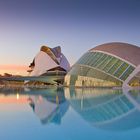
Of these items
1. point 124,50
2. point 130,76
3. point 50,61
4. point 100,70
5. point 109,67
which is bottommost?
point 130,76

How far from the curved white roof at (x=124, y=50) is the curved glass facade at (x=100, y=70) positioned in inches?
32.0

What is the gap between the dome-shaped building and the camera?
3512 centimetres

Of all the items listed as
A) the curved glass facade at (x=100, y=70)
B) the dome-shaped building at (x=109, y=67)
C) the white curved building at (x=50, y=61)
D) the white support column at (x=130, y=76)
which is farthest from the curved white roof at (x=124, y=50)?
the white curved building at (x=50, y=61)

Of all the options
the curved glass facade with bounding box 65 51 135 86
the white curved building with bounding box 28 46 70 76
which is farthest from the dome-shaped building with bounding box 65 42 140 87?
the white curved building with bounding box 28 46 70 76

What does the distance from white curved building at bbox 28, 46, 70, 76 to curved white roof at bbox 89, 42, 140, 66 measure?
18713 millimetres

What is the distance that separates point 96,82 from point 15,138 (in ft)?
104

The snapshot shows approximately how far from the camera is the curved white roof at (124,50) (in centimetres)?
3644

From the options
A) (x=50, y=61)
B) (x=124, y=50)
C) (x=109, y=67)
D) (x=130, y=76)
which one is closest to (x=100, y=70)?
(x=109, y=67)

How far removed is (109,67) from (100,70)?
1.26 meters

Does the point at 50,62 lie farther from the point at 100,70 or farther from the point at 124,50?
the point at 100,70

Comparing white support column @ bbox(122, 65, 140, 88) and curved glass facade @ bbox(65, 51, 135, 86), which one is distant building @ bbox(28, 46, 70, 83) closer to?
curved glass facade @ bbox(65, 51, 135, 86)

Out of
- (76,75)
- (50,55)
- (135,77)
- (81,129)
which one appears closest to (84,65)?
(76,75)

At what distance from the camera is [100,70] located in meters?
36.3

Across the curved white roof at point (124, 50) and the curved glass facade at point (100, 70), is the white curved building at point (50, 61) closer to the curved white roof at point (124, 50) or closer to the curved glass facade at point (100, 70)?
the curved glass facade at point (100, 70)
